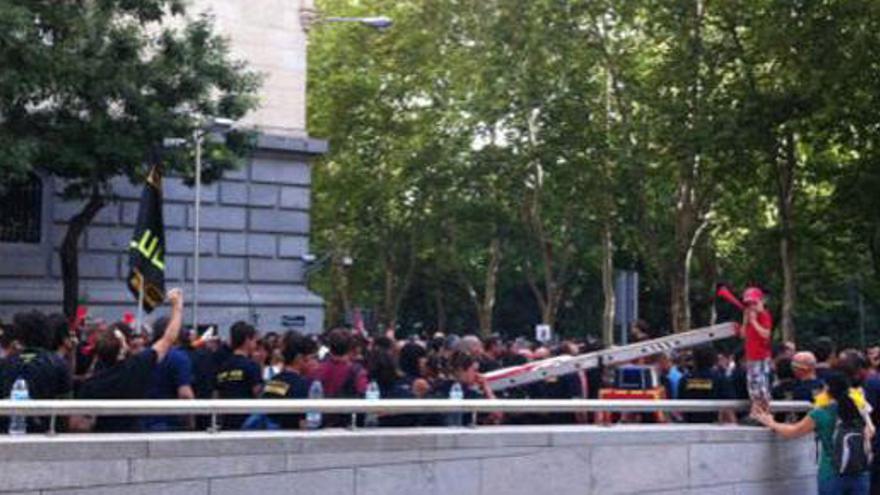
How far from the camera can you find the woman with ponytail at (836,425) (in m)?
12.6

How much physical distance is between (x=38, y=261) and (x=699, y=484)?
59.2 ft

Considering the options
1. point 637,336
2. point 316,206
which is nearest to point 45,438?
point 637,336

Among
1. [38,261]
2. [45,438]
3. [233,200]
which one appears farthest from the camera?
[233,200]

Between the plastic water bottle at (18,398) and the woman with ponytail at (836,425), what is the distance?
6.13m

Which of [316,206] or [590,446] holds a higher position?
[316,206]

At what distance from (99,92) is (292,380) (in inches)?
600

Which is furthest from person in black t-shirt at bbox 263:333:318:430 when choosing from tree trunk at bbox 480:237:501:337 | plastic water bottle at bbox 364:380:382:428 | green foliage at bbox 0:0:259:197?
tree trunk at bbox 480:237:501:337

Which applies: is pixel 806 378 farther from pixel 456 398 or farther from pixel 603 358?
pixel 456 398

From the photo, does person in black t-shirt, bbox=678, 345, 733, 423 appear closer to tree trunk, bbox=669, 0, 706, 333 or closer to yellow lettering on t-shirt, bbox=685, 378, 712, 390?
yellow lettering on t-shirt, bbox=685, 378, 712, 390

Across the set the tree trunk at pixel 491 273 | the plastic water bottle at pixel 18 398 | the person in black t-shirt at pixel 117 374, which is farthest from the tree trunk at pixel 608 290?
the plastic water bottle at pixel 18 398

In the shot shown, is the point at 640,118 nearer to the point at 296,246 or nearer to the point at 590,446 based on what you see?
the point at 296,246

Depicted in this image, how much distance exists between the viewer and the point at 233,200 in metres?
31.4

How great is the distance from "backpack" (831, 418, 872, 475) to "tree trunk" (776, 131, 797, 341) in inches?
914

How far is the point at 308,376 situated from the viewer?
12.7 metres
